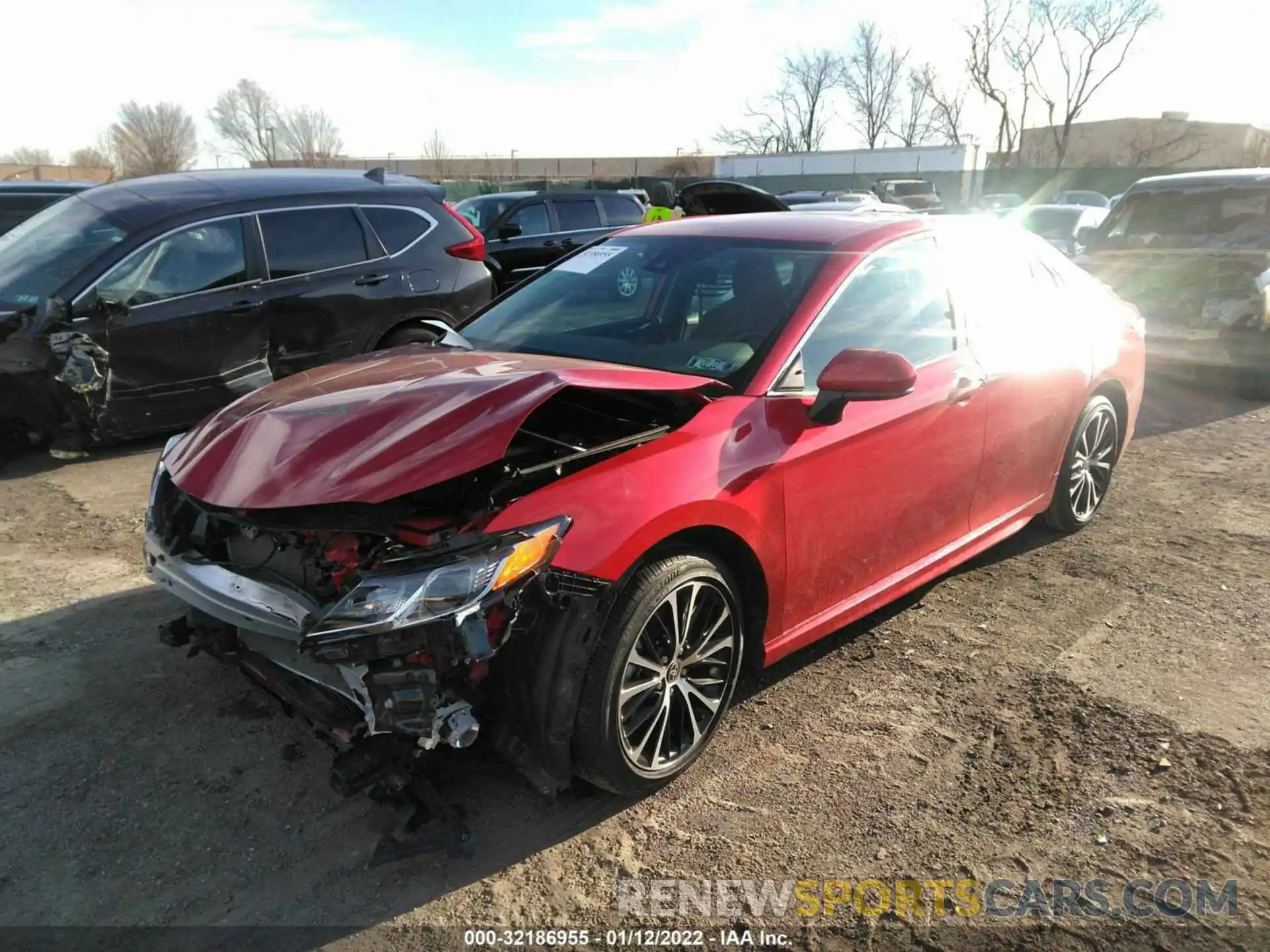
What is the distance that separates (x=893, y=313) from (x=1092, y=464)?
214 centimetres

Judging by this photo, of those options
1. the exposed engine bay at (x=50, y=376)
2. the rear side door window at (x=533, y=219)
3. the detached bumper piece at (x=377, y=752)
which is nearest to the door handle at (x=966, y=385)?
the detached bumper piece at (x=377, y=752)

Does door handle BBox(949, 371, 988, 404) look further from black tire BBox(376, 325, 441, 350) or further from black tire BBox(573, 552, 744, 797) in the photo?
black tire BBox(376, 325, 441, 350)

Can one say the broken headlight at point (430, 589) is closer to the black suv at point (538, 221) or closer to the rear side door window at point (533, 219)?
the black suv at point (538, 221)

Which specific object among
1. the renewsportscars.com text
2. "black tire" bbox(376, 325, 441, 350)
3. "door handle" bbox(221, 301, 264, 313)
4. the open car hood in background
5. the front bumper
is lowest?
the renewsportscars.com text

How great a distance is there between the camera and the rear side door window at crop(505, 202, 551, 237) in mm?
12141

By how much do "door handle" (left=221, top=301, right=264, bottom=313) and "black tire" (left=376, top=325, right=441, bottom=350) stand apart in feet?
3.03

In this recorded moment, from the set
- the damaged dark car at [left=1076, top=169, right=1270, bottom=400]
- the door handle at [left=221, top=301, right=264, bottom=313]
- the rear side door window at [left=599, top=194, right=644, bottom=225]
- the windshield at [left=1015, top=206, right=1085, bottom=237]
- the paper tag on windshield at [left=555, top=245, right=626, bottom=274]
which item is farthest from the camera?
the windshield at [left=1015, top=206, right=1085, bottom=237]

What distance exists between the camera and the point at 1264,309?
8258mm

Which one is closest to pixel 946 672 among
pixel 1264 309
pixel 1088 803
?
pixel 1088 803

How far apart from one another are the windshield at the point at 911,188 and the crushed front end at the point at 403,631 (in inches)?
1257

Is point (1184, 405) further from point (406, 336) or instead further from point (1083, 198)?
point (1083, 198)

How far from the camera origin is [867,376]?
9.80ft

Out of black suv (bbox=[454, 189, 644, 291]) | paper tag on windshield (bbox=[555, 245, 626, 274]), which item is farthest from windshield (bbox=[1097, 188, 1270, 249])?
paper tag on windshield (bbox=[555, 245, 626, 274])

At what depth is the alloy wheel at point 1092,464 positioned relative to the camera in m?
4.90
